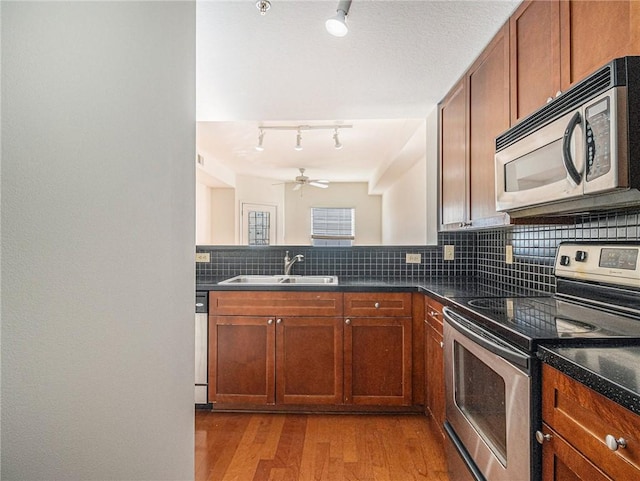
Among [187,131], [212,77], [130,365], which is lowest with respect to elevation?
[130,365]

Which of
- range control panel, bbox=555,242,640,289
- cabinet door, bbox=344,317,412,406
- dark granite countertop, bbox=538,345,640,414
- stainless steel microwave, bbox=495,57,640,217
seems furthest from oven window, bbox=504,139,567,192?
cabinet door, bbox=344,317,412,406

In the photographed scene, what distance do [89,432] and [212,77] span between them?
83.0 inches

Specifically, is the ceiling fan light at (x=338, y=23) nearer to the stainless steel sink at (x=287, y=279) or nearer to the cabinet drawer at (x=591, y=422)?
the cabinet drawer at (x=591, y=422)

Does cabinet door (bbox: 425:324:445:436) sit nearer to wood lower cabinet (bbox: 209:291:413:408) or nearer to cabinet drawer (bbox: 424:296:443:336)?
cabinet drawer (bbox: 424:296:443:336)

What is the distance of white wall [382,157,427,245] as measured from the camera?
4793mm

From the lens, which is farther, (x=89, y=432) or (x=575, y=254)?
(x=575, y=254)

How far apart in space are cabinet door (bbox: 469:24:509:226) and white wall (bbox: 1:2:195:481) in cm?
147

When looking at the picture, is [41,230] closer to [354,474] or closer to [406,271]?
[354,474]

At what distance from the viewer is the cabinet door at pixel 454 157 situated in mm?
2172

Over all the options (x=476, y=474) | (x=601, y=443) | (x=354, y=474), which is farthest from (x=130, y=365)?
(x=354, y=474)

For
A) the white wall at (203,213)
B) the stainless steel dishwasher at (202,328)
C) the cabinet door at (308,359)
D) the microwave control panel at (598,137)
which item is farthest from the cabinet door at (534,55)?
the white wall at (203,213)

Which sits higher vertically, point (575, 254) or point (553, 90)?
point (553, 90)

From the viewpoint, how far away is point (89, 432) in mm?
636

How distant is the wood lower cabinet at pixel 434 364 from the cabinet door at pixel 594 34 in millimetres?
1206
